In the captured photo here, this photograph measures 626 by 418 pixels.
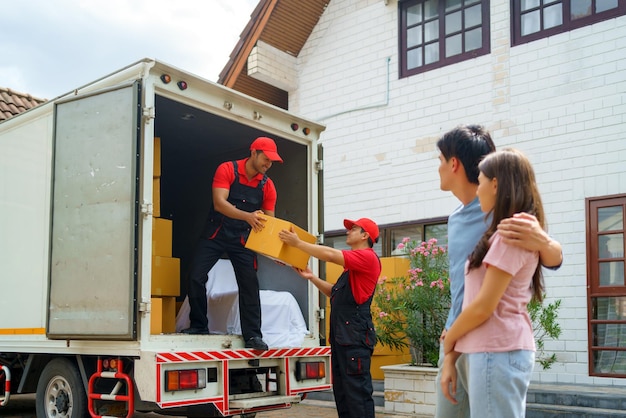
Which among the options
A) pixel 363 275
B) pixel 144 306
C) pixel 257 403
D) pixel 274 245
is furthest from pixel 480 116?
pixel 144 306

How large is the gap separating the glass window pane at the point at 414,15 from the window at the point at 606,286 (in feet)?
13.2

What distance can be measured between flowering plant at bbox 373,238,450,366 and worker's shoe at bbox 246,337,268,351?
2.73 meters

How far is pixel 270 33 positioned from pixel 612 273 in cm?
658

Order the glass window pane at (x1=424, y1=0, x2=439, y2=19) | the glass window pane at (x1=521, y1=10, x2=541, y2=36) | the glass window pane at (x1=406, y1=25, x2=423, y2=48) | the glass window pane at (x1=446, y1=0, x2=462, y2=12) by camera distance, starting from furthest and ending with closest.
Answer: the glass window pane at (x1=406, y1=25, x2=423, y2=48), the glass window pane at (x1=424, y1=0, x2=439, y2=19), the glass window pane at (x1=446, y1=0, x2=462, y2=12), the glass window pane at (x1=521, y1=10, x2=541, y2=36)

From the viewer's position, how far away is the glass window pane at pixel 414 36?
1139 cm

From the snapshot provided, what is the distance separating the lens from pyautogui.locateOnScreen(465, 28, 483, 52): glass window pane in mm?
10633

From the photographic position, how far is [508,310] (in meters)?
2.74

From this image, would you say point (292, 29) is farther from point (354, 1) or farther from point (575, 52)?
point (575, 52)

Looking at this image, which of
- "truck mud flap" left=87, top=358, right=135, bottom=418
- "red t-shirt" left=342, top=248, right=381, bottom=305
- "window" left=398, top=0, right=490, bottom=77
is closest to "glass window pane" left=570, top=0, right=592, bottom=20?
"window" left=398, top=0, right=490, bottom=77

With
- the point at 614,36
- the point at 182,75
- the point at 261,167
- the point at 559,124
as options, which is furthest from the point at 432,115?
the point at 182,75

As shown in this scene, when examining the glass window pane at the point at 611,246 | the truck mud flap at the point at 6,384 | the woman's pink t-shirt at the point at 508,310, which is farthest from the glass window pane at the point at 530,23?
the woman's pink t-shirt at the point at 508,310

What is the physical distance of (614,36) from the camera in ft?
30.2

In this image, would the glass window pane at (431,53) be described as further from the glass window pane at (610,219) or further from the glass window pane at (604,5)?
the glass window pane at (610,219)

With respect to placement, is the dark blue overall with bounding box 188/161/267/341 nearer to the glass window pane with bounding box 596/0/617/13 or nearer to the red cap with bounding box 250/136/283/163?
→ the red cap with bounding box 250/136/283/163
